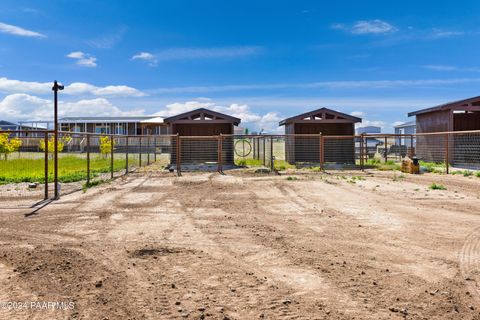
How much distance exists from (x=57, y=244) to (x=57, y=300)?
92.0 inches

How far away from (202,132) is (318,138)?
23.5 feet

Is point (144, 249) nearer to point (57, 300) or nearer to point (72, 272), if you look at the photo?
point (72, 272)

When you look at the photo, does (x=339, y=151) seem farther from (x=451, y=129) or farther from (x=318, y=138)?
(x=451, y=129)

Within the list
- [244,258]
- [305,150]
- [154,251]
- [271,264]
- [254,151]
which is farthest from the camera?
[254,151]

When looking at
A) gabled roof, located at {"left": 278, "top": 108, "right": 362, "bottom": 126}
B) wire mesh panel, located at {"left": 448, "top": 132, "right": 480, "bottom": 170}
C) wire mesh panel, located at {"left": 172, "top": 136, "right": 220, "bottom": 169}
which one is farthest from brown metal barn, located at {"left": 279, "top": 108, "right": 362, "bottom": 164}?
wire mesh panel, located at {"left": 448, "top": 132, "right": 480, "bottom": 170}

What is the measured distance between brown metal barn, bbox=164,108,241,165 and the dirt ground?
1266cm

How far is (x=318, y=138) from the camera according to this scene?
79.6 feet

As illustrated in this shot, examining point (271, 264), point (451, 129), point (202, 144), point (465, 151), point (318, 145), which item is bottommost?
point (271, 264)

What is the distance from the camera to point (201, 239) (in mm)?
6414

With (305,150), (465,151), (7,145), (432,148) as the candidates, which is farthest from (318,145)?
(7,145)

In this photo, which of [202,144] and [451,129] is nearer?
[451,129]

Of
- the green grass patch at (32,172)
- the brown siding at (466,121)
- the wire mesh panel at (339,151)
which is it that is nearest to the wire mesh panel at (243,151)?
the wire mesh panel at (339,151)

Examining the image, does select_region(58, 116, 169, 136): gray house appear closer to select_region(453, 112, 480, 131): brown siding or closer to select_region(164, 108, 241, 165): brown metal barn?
select_region(164, 108, 241, 165): brown metal barn

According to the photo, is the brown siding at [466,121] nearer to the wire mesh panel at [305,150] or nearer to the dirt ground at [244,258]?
the wire mesh panel at [305,150]
